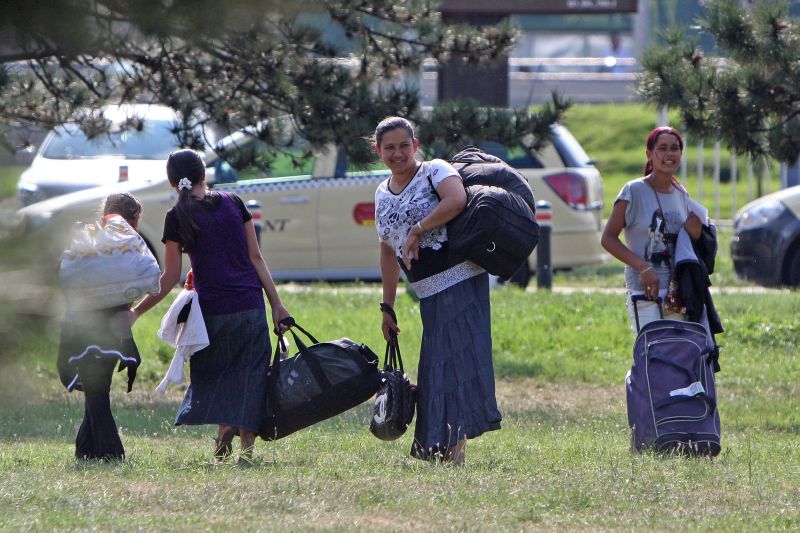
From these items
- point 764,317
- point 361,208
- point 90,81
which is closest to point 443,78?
point 361,208

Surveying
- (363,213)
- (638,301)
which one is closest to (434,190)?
(638,301)

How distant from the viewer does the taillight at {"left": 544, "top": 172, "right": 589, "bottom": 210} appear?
1275 cm

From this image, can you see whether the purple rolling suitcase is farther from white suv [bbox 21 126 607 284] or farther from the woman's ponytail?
white suv [bbox 21 126 607 284]

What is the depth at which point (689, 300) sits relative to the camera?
6129 mm

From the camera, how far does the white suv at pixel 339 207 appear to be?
1265cm

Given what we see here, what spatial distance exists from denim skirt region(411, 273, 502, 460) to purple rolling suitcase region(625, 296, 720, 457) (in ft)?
A: 2.82

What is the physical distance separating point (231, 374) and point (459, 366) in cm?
108

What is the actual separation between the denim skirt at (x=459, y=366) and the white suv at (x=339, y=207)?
694 cm

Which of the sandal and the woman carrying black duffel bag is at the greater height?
the woman carrying black duffel bag

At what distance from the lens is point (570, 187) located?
1277 cm

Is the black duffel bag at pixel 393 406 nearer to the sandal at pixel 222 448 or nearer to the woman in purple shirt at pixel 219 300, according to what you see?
the woman in purple shirt at pixel 219 300

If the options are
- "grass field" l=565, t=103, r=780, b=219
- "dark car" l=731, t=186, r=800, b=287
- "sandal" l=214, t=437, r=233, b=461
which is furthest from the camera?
"grass field" l=565, t=103, r=780, b=219

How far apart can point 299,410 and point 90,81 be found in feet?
10.8

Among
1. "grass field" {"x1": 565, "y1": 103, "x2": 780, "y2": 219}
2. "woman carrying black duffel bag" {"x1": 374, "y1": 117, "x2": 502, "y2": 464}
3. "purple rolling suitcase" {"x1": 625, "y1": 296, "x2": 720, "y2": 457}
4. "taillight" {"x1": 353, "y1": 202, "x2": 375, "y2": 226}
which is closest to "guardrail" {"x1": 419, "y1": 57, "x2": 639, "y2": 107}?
"grass field" {"x1": 565, "y1": 103, "x2": 780, "y2": 219}
